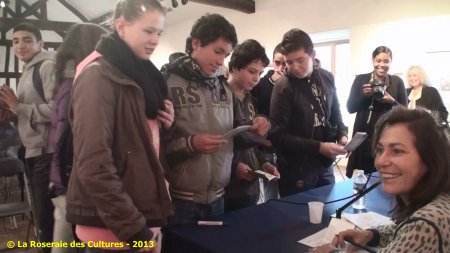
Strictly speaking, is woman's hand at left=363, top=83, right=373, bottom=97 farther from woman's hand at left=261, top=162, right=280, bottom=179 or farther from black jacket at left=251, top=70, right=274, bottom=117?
woman's hand at left=261, top=162, right=280, bottom=179

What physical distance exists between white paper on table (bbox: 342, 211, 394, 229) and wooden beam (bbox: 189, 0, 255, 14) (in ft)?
17.3

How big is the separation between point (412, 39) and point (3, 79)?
290 inches

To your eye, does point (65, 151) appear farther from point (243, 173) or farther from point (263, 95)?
point (263, 95)

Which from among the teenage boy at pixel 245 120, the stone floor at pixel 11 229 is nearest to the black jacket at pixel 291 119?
the teenage boy at pixel 245 120

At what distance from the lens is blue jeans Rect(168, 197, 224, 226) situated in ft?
4.98

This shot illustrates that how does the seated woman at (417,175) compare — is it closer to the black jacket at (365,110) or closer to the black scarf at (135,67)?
the black scarf at (135,67)

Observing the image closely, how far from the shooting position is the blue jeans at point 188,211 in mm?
1517

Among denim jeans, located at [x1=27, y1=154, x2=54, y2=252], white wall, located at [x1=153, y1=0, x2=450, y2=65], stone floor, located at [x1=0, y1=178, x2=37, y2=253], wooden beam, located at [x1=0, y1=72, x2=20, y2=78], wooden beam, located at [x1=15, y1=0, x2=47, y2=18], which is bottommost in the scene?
stone floor, located at [x1=0, y1=178, x2=37, y2=253]

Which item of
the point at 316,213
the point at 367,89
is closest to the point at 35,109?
the point at 316,213

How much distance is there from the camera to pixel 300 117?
6.80 feet

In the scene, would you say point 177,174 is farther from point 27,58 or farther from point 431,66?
point 431,66

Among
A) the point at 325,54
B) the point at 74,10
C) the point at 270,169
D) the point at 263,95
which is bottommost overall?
the point at 270,169

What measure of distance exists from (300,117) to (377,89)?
112 cm

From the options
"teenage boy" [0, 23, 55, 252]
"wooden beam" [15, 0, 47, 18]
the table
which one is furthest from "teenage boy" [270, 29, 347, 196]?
"wooden beam" [15, 0, 47, 18]
